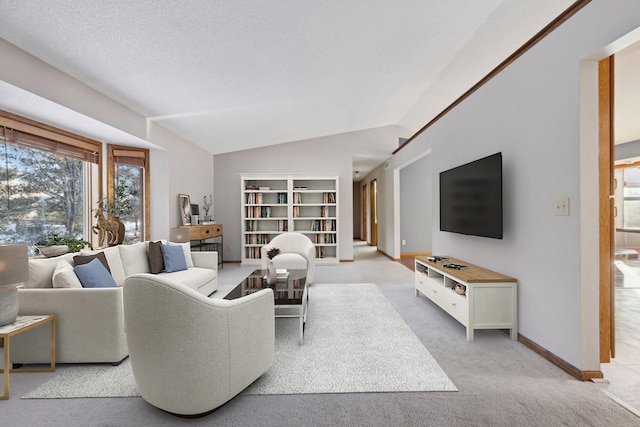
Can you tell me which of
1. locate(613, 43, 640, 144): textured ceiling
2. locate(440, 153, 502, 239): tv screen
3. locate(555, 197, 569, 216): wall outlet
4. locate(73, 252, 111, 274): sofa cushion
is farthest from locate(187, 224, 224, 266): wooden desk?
locate(613, 43, 640, 144): textured ceiling

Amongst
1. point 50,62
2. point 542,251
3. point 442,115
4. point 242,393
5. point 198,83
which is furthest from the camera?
point 442,115

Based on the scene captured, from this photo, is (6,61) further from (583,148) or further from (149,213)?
(583,148)

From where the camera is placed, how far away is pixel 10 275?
2.02 meters

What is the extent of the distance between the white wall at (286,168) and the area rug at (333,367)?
4.32 meters

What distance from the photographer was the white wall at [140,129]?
272 centimetres

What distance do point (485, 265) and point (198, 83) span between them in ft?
12.2

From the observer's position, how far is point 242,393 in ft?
6.55

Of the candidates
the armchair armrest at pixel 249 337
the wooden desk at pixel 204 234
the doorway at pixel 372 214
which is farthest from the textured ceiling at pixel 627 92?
the doorway at pixel 372 214

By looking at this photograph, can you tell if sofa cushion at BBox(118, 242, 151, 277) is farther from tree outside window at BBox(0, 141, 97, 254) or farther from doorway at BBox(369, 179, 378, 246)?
doorway at BBox(369, 179, 378, 246)

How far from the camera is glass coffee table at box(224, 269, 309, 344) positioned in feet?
8.82

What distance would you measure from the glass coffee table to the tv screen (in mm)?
1918

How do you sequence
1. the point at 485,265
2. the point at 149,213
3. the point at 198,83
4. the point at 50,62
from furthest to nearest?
1. the point at 149,213
2. the point at 198,83
3. the point at 485,265
4. the point at 50,62

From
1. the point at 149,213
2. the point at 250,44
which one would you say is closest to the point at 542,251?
the point at 250,44

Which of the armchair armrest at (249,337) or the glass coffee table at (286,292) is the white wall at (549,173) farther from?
the armchair armrest at (249,337)
